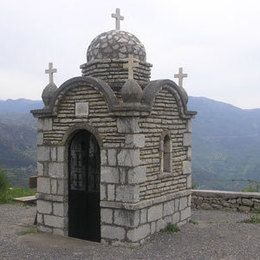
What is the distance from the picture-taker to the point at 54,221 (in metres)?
10.6

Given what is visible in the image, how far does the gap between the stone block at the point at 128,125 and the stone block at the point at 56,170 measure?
190 cm

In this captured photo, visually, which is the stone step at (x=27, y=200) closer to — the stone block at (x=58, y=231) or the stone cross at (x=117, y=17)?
the stone block at (x=58, y=231)

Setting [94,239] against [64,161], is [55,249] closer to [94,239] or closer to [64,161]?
[94,239]

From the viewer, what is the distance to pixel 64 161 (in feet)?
34.0

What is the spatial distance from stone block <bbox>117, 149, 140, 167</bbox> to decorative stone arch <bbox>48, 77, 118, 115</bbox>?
3.32 ft

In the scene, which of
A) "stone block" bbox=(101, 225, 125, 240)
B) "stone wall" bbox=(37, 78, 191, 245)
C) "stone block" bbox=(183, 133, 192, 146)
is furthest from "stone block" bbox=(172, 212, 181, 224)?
"stone block" bbox=(101, 225, 125, 240)

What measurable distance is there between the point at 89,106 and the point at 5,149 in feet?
236

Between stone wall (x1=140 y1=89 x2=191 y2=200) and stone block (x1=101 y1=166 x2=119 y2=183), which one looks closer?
stone block (x1=101 y1=166 x2=119 y2=183)

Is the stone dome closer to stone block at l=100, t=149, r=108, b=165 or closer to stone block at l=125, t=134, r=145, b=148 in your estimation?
Answer: stone block at l=125, t=134, r=145, b=148

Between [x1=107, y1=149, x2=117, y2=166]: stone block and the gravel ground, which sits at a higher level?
[x1=107, y1=149, x2=117, y2=166]: stone block

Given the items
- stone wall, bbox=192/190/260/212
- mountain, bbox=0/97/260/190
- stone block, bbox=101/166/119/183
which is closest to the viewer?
stone block, bbox=101/166/119/183

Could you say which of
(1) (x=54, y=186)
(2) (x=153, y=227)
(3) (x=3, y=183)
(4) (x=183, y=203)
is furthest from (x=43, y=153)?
(3) (x=3, y=183)

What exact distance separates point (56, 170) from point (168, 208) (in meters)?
2.87

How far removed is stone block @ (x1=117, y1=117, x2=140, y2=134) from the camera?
30.4ft
